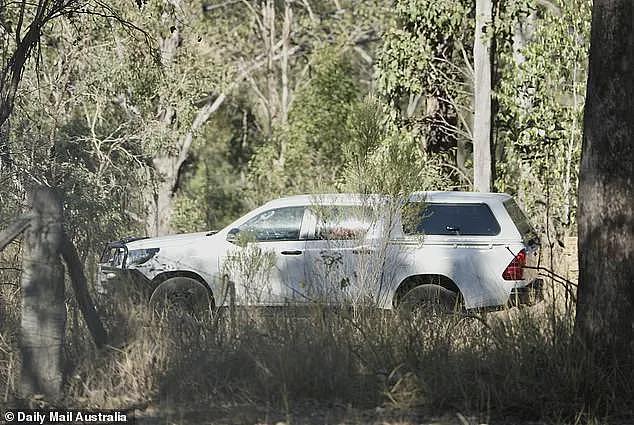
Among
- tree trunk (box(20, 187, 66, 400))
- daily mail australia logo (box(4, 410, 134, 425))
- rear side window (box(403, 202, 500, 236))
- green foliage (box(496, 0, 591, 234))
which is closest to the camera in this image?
daily mail australia logo (box(4, 410, 134, 425))

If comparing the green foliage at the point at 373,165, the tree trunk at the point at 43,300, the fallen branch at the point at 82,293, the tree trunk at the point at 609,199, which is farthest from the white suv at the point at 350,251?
the tree trunk at the point at 43,300

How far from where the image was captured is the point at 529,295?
35.0 feet

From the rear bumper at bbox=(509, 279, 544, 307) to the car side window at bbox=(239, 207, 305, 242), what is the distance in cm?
265

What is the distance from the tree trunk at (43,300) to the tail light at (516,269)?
668cm

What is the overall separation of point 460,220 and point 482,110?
729cm

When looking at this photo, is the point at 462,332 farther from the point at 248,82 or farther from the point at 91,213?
the point at 248,82

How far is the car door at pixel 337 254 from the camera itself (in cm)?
1038

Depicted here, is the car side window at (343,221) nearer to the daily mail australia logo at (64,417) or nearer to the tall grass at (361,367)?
the tall grass at (361,367)

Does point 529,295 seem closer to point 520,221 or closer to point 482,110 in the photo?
point 520,221

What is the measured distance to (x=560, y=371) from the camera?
748 cm

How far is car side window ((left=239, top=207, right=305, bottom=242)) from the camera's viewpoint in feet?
44.8

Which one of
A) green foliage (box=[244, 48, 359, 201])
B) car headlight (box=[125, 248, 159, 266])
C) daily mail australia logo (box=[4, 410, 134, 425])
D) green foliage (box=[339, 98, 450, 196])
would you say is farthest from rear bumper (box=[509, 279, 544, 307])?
green foliage (box=[244, 48, 359, 201])

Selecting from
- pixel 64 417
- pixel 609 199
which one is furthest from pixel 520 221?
pixel 64 417

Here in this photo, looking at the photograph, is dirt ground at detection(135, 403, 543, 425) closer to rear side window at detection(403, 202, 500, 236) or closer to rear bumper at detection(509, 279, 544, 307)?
rear bumper at detection(509, 279, 544, 307)
